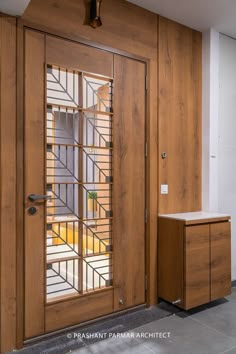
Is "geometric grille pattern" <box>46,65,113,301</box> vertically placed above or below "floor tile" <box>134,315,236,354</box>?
above

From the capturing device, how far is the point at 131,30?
268 centimetres

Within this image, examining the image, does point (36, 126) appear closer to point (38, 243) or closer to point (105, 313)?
point (38, 243)

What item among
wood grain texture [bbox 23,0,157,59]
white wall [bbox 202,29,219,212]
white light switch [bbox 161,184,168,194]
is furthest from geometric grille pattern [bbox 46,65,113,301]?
white wall [bbox 202,29,219,212]

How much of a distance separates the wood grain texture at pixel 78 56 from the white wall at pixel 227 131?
1443 millimetres

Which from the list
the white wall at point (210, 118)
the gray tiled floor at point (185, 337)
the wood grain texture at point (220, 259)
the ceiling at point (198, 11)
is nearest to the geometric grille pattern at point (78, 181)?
the gray tiled floor at point (185, 337)

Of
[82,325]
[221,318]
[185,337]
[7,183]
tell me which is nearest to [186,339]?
[185,337]

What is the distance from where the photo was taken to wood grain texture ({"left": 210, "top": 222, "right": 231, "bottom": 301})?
2.75 meters

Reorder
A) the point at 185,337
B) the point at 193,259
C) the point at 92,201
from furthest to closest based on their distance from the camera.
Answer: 1. the point at 193,259
2. the point at 92,201
3. the point at 185,337

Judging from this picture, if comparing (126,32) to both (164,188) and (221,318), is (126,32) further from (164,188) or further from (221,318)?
(221,318)

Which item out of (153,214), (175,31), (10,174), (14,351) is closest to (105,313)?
(14,351)

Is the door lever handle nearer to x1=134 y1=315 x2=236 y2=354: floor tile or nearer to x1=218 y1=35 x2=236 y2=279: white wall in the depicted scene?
x1=134 y1=315 x2=236 y2=354: floor tile

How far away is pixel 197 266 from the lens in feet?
8.61

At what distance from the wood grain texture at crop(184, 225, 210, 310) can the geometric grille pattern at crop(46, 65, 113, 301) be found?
2.25 ft

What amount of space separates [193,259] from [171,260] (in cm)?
20
